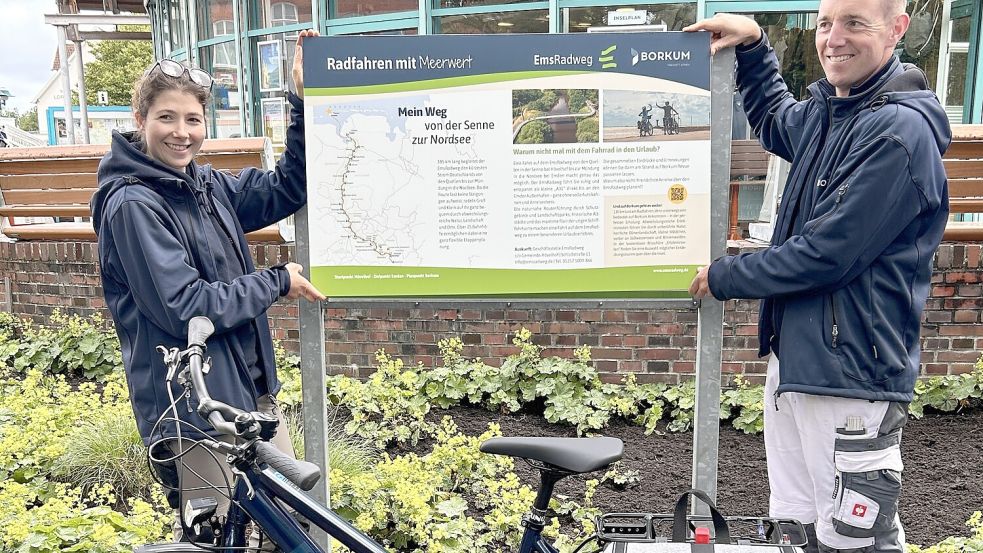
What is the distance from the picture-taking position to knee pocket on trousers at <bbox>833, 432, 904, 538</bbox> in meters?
2.26

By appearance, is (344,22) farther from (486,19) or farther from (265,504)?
(265,504)

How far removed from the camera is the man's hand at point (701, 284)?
2607mm

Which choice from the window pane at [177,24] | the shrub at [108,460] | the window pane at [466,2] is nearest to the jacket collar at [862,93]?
the shrub at [108,460]

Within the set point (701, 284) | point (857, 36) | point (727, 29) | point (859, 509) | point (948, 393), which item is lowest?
point (948, 393)

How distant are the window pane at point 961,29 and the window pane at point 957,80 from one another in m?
0.14

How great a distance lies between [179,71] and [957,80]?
753 cm

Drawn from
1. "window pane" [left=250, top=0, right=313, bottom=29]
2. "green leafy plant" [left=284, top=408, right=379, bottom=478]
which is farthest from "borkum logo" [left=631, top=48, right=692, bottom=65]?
"window pane" [left=250, top=0, right=313, bottom=29]

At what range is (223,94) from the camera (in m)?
10.8

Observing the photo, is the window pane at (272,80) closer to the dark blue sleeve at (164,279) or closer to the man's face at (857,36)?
the dark blue sleeve at (164,279)

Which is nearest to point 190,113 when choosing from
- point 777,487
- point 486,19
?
point 777,487

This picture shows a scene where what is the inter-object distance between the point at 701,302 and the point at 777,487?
0.70m

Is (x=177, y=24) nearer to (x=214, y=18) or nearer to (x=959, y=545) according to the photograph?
(x=214, y=18)

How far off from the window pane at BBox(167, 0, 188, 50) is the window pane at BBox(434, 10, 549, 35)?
5.45m

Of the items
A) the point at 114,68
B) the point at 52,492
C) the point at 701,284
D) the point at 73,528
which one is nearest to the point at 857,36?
the point at 701,284
